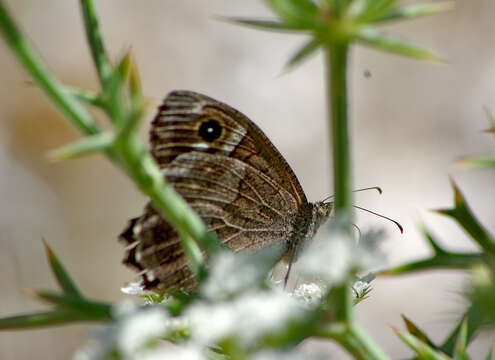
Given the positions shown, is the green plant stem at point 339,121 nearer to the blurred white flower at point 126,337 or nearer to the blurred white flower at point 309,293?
the blurred white flower at point 126,337

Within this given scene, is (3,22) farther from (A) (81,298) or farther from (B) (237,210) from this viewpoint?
(B) (237,210)

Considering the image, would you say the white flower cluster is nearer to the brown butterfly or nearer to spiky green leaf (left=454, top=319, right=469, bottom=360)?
spiky green leaf (left=454, top=319, right=469, bottom=360)

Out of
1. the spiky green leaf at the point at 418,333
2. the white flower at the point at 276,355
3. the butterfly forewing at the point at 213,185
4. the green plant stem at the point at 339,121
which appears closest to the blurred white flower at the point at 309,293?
the spiky green leaf at the point at 418,333

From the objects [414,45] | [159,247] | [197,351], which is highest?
[159,247]

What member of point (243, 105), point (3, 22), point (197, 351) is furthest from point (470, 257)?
point (243, 105)

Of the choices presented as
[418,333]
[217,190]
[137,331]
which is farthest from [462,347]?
[217,190]

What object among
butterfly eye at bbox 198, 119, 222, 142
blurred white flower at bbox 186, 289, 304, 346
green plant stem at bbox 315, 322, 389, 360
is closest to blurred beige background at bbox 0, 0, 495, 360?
butterfly eye at bbox 198, 119, 222, 142
